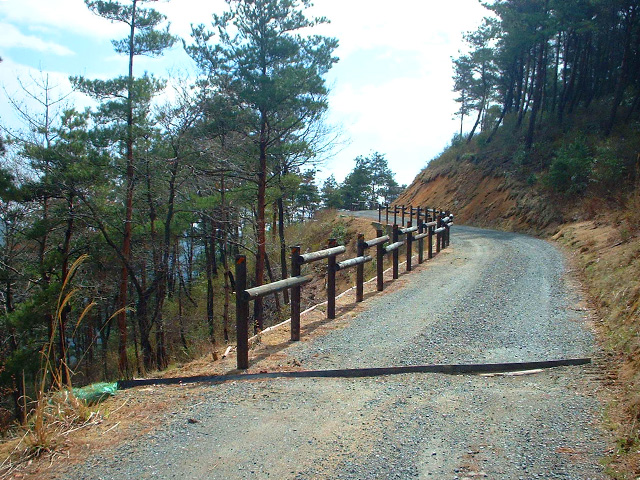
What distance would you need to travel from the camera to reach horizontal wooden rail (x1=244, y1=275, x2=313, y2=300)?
20.1 ft

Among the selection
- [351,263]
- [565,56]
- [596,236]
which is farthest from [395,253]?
[565,56]

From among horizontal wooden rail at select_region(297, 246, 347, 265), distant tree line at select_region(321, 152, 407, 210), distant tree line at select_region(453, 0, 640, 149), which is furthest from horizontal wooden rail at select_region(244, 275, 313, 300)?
distant tree line at select_region(321, 152, 407, 210)

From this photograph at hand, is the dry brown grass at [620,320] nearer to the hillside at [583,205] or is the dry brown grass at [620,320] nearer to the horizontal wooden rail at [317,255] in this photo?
the hillside at [583,205]

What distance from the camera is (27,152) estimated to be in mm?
17484

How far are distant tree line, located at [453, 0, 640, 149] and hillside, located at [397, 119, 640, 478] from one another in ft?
7.10

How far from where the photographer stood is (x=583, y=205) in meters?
21.2

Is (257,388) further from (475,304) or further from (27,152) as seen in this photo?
(27,152)

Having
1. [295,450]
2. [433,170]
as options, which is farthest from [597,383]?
[433,170]

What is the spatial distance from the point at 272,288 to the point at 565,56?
112 ft

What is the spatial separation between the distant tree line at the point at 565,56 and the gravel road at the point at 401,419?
2536 cm

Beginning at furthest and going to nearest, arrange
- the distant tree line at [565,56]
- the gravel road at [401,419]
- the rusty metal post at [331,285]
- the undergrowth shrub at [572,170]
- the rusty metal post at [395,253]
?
the distant tree line at [565,56] → the undergrowth shrub at [572,170] → the rusty metal post at [395,253] → the rusty metal post at [331,285] → the gravel road at [401,419]

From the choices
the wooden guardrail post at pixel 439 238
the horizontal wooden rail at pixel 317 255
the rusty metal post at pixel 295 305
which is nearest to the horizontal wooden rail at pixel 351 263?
the horizontal wooden rail at pixel 317 255

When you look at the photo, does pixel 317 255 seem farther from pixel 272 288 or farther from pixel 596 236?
pixel 596 236

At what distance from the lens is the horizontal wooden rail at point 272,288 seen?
6.12 metres
